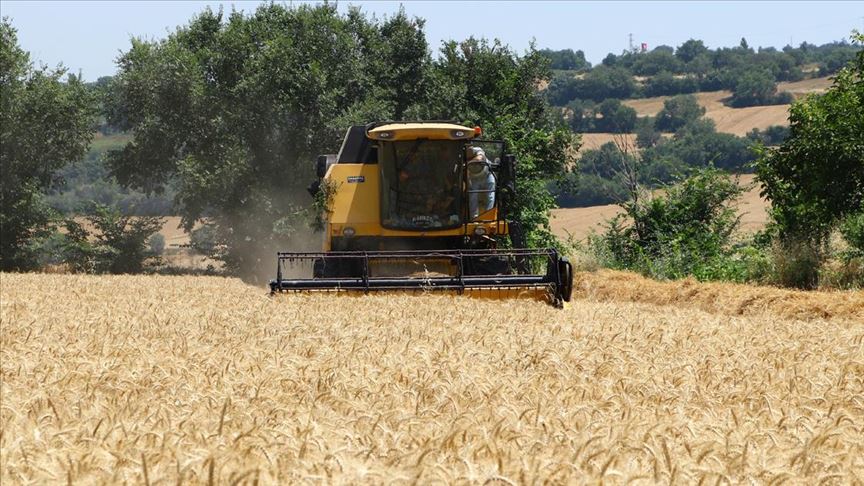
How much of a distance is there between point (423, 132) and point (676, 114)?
112 metres

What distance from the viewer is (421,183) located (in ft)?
61.6

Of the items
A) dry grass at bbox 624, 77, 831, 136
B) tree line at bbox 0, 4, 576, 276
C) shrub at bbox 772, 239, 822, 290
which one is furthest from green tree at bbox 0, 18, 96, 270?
dry grass at bbox 624, 77, 831, 136

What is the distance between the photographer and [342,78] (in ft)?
140

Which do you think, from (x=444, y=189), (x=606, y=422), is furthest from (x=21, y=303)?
(x=606, y=422)

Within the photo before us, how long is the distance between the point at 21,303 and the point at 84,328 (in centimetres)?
514

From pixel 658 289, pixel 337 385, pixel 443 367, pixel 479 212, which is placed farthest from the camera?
pixel 658 289

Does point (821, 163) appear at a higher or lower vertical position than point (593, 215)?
higher

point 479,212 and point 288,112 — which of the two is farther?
point 288,112

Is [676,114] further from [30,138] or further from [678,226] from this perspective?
[678,226]

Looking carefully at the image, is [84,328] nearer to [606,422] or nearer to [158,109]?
[606,422]

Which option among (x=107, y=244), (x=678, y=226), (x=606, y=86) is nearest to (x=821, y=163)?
(x=678, y=226)

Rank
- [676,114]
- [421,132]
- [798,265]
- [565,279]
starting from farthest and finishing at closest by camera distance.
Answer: [676,114] < [798,265] < [421,132] < [565,279]

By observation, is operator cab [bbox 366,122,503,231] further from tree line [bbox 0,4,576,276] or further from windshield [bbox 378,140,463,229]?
tree line [bbox 0,4,576,276]

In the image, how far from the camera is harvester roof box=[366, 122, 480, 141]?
60.2 feet
